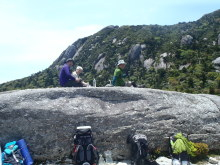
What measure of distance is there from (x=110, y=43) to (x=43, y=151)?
138572 millimetres

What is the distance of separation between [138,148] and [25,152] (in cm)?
403

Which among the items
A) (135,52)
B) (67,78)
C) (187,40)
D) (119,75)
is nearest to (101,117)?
(67,78)

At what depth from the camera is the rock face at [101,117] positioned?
11961 mm

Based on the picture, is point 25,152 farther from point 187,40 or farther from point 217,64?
point 187,40

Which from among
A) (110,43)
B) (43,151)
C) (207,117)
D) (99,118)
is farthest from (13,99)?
(110,43)

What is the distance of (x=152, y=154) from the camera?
12938 millimetres

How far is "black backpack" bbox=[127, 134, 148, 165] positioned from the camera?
11234 mm

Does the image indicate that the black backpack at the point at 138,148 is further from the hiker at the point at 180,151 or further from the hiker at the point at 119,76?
the hiker at the point at 119,76

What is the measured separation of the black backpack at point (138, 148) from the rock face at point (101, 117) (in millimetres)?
791

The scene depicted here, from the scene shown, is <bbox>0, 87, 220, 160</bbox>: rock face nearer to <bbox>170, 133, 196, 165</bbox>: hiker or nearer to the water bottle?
the water bottle

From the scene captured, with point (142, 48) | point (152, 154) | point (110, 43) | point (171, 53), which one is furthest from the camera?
point (110, 43)

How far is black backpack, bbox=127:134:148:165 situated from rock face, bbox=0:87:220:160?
0.79m

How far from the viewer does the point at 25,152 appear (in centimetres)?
1116

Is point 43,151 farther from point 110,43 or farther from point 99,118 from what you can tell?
Result: point 110,43
